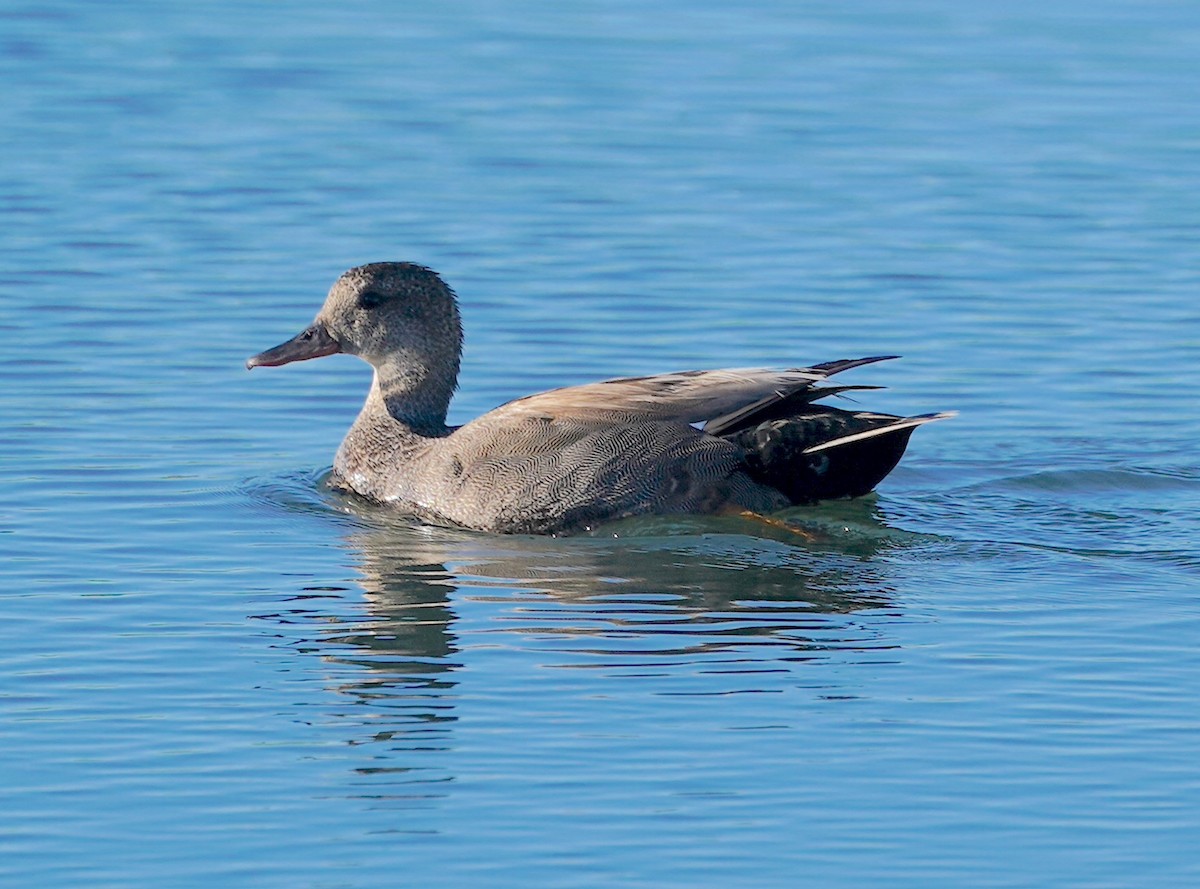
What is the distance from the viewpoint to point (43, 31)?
23922 mm

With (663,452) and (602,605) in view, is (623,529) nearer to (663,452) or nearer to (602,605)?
(663,452)

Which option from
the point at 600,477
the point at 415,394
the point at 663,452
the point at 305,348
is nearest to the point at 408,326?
the point at 415,394

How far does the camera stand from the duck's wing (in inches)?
415

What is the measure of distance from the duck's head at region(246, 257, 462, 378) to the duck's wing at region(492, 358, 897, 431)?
0.97 metres

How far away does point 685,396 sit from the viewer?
10.7m

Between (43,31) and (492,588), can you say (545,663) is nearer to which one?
(492,588)

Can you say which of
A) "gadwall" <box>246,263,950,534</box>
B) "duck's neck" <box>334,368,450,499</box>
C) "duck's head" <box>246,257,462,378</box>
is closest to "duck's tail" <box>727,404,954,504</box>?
"gadwall" <box>246,263,950,534</box>

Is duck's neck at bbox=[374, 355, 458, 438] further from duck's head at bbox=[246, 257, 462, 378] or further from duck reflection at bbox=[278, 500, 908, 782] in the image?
duck reflection at bbox=[278, 500, 908, 782]

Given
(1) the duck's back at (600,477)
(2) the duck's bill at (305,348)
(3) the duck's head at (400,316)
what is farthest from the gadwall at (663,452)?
(2) the duck's bill at (305,348)

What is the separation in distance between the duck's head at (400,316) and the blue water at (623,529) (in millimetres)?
664

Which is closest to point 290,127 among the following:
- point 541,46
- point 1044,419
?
point 541,46

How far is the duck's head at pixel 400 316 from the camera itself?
11.7 meters

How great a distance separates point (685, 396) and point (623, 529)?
0.63 m

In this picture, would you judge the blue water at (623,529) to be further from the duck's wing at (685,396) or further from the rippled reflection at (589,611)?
the duck's wing at (685,396)
